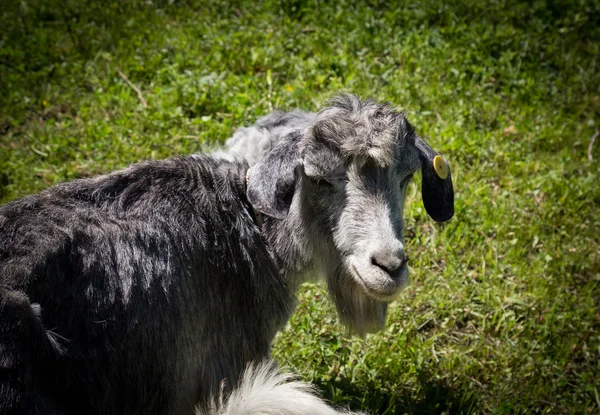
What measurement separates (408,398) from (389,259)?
140 centimetres

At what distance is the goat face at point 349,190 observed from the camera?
11.7 ft

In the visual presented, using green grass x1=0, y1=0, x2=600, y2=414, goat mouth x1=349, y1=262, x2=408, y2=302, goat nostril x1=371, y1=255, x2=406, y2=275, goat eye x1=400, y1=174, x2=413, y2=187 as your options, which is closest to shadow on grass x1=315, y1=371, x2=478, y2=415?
green grass x1=0, y1=0, x2=600, y2=414

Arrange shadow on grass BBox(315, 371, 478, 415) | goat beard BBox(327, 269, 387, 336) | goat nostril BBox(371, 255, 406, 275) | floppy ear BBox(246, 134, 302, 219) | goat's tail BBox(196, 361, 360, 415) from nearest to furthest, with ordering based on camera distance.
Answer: goat's tail BBox(196, 361, 360, 415) < goat nostril BBox(371, 255, 406, 275) < floppy ear BBox(246, 134, 302, 219) < goat beard BBox(327, 269, 387, 336) < shadow on grass BBox(315, 371, 478, 415)

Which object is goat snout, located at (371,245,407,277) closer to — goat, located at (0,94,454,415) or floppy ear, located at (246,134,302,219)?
goat, located at (0,94,454,415)

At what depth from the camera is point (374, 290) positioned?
11.7ft

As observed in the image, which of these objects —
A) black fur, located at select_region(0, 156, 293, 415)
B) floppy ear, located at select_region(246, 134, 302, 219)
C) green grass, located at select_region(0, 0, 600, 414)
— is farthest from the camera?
green grass, located at select_region(0, 0, 600, 414)

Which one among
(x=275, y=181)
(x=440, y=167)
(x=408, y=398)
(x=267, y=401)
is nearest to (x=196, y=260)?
(x=275, y=181)

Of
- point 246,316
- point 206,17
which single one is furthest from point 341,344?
point 206,17

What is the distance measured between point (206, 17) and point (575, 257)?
13.6 ft

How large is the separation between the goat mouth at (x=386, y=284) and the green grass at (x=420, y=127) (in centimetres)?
101

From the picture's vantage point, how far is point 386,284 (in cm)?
350

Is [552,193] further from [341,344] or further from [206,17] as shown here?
[206,17]

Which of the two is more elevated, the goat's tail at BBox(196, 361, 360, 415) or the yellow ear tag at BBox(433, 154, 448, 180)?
the yellow ear tag at BBox(433, 154, 448, 180)

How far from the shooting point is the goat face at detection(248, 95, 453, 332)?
3.57 meters
